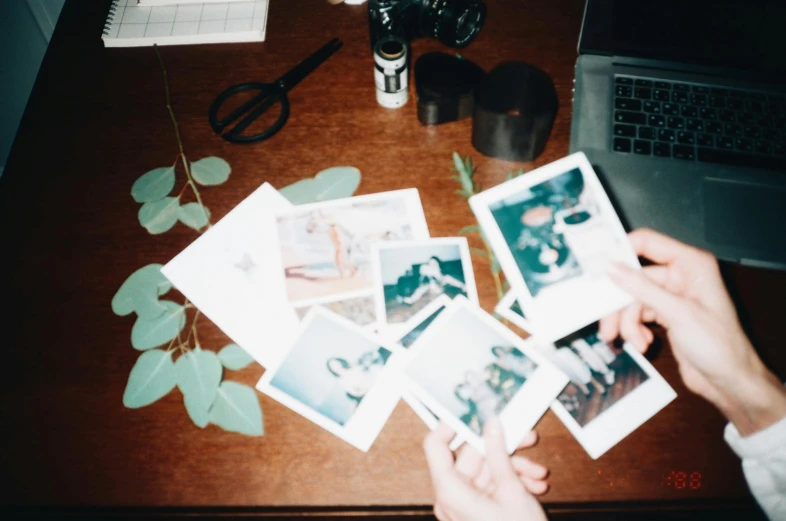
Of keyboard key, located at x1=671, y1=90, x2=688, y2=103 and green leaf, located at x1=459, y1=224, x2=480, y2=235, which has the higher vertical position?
keyboard key, located at x1=671, y1=90, x2=688, y2=103

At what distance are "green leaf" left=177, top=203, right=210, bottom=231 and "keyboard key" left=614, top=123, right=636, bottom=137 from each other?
71 centimetres

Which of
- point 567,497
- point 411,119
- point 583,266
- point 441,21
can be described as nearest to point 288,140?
point 411,119

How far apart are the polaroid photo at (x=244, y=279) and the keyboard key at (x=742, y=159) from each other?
0.71 meters

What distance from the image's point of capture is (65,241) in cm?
84

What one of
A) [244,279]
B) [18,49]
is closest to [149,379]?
[244,279]

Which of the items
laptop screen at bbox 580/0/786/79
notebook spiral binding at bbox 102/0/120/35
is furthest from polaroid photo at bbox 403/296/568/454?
notebook spiral binding at bbox 102/0/120/35

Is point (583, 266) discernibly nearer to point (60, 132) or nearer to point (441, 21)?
point (441, 21)

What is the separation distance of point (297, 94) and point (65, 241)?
48cm

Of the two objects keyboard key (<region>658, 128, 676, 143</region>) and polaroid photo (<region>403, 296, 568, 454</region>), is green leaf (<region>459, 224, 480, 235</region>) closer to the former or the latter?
polaroid photo (<region>403, 296, 568, 454</region>)

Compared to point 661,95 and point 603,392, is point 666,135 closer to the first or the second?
point 661,95

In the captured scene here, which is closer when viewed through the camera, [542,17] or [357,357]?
[357,357]

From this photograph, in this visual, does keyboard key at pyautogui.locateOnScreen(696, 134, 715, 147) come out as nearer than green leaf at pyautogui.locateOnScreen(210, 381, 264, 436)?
No

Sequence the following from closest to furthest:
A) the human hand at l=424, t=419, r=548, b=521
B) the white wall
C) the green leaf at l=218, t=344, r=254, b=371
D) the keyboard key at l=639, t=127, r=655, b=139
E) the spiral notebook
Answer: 1. the human hand at l=424, t=419, r=548, b=521
2. the green leaf at l=218, t=344, r=254, b=371
3. the keyboard key at l=639, t=127, r=655, b=139
4. the spiral notebook
5. the white wall

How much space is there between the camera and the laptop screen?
2.89 ft
